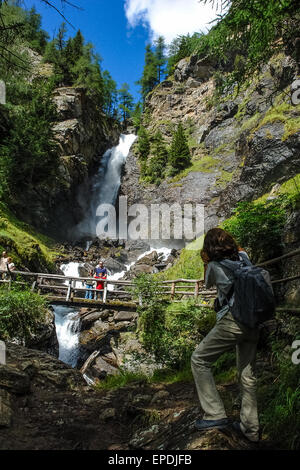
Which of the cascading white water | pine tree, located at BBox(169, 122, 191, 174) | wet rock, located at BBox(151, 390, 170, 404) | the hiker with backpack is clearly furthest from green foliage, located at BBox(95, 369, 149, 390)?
pine tree, located at BBox(169, 122, 191, 174)

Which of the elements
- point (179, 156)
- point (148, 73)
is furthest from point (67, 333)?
point (148, 73)

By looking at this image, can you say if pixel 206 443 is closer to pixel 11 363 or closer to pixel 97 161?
pixel 11 363

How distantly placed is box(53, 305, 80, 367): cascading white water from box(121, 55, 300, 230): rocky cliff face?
11345 mm

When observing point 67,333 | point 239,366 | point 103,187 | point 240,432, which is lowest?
point 67,333

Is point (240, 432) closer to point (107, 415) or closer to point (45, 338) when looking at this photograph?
point (107, 415)

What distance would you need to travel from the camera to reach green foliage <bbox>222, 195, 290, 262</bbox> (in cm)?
487

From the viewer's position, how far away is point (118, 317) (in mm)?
13766

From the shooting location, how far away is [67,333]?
1350 centimetres

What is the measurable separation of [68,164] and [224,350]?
28.2m

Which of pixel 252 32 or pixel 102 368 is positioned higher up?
pixel 252 32

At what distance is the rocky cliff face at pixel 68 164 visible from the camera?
24500 millimetres

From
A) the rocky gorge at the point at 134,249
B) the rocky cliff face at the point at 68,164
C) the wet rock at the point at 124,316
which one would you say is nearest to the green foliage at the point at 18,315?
the rocky gorge at the point at 134,249

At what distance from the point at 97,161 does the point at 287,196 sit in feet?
112
